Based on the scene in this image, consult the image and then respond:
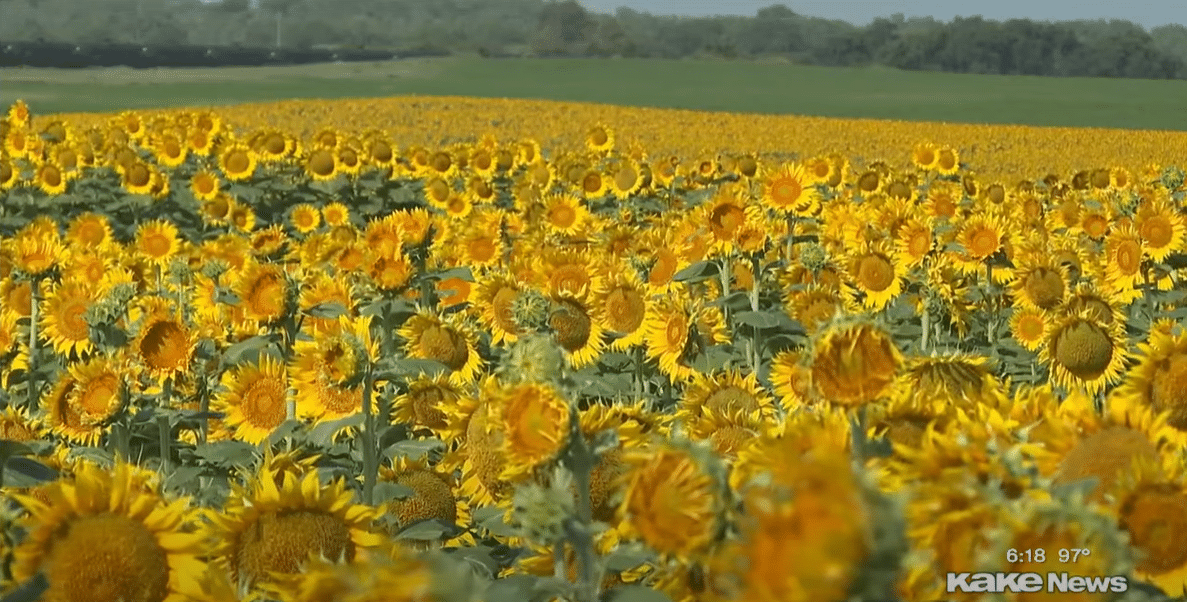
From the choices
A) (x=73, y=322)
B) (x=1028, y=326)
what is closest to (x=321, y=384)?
(x=73, y=322)

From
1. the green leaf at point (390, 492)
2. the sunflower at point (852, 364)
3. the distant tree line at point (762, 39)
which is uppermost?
the distant tree line at point (762, 39)

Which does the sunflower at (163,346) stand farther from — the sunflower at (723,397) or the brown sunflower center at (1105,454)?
the brown sunflower center at (1105,454)

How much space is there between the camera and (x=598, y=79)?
7838 centimetres

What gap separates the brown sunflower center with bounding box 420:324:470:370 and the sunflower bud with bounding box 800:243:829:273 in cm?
240

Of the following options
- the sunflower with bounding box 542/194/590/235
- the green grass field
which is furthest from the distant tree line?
the sunflower with bounding box 542/194/590/235

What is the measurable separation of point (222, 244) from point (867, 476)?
784 centimetres

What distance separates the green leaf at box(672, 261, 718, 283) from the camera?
6401 millimetres

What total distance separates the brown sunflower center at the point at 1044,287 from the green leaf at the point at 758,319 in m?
1.36

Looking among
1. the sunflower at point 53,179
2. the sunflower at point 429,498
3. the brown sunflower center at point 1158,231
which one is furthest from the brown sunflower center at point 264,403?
the sunflower at point 53,179

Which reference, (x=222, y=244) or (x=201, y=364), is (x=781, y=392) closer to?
(x=201, y=364)

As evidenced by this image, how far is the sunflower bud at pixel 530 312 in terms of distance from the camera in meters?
4.42

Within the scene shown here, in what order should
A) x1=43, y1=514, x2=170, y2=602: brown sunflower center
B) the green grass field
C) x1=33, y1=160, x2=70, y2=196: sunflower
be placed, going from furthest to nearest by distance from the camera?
the green grass field
x1=33, y1=160, x2=70, y2=196: sunflower
x1=43, y1=514, x2=170, y2=602: brown sunflower center

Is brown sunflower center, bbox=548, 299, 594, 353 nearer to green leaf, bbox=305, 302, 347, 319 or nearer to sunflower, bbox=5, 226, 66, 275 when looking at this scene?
green leaf, bbox=305, 302, 347, 319

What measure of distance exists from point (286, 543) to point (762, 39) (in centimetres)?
14820
